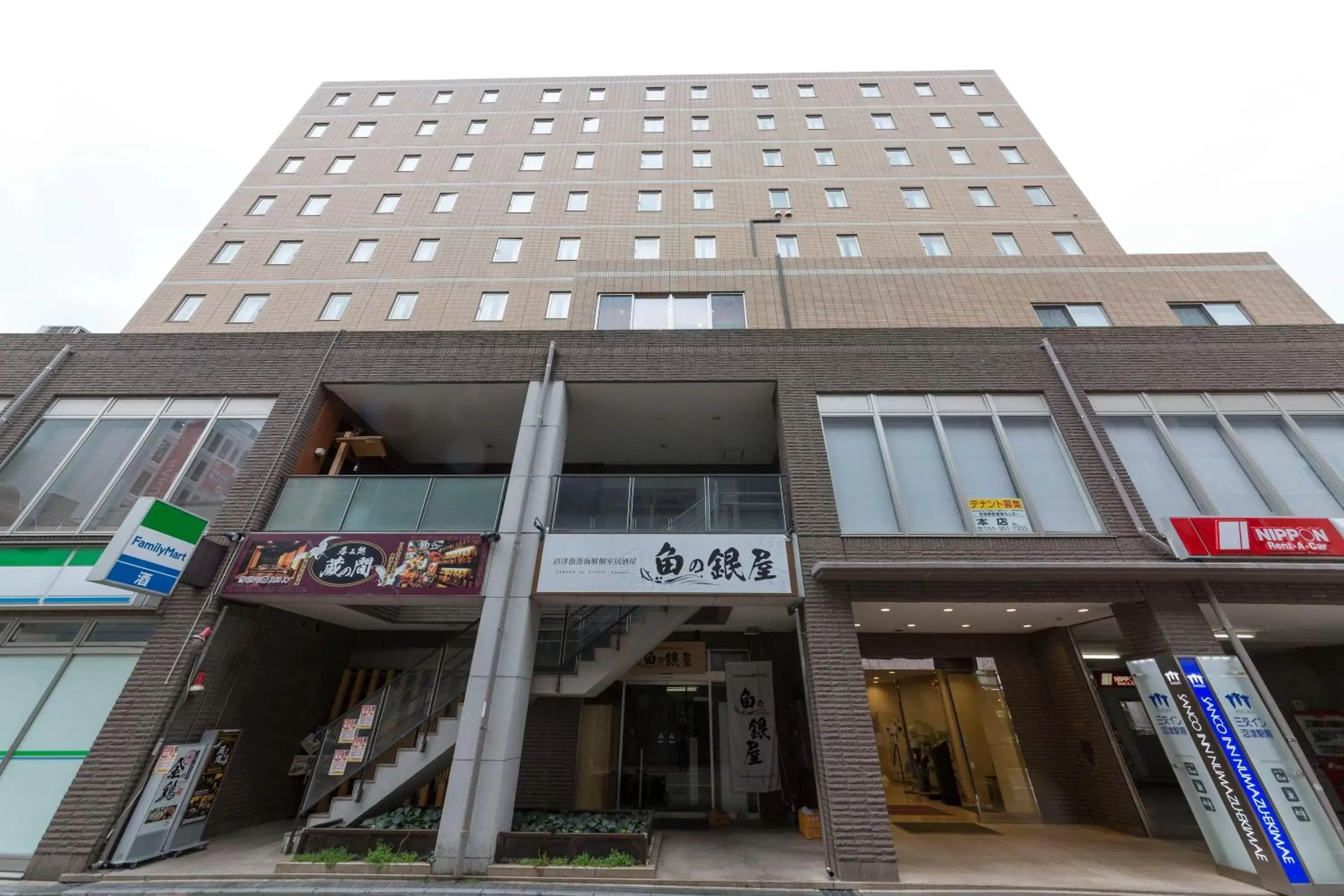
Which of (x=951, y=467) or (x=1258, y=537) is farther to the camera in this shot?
(x=951, y=467)

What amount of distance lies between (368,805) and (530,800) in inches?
128

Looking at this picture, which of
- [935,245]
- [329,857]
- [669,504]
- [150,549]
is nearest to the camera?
[329,857]

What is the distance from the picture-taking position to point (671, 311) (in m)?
13.0

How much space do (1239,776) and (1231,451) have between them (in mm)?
6018

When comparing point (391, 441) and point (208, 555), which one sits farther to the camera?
point (391, 441)

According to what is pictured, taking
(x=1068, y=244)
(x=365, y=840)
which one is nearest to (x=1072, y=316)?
(x=1068, y=244)

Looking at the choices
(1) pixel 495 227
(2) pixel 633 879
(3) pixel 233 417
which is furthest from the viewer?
(1) pixel 495 227

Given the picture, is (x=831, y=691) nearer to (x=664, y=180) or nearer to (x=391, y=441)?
(x=391, y=441)

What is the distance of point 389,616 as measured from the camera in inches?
429

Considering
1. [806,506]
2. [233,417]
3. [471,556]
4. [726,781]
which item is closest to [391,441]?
[233,417]

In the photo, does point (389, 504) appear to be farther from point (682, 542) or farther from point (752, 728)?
point (752, 728)

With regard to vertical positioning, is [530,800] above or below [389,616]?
below

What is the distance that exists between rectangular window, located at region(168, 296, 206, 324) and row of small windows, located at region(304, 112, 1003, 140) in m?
9.28

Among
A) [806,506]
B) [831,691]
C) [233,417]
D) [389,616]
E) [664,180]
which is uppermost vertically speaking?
[664,180]
